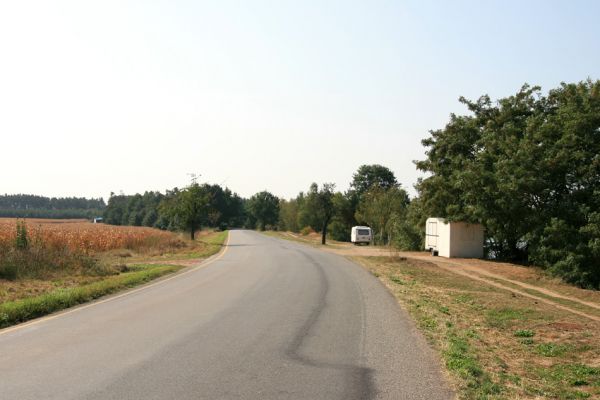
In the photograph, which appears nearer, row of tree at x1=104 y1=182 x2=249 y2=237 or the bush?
the bush

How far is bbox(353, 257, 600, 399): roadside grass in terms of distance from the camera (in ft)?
24.1

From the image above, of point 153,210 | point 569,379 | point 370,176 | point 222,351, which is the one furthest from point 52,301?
point 153,210

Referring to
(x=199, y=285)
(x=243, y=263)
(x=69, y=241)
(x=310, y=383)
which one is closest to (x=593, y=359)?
(x=310, y=383)

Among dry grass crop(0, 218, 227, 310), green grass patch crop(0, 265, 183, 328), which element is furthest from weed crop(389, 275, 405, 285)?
dry grass crop(0, 218, 227, 310)

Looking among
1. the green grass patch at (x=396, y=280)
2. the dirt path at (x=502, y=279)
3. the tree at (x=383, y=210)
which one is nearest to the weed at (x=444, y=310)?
the dirt path at (x=502, y=279)

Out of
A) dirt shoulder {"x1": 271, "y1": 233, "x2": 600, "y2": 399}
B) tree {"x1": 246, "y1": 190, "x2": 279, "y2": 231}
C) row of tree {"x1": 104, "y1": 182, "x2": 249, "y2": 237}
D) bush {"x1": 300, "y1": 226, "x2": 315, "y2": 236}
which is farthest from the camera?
tree {"x1": 246, "y1": 190, "x2": 279, "y2": 231}

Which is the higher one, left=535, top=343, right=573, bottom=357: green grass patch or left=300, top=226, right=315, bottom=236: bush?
left=300, top=226, right=315, bottom=236: bush

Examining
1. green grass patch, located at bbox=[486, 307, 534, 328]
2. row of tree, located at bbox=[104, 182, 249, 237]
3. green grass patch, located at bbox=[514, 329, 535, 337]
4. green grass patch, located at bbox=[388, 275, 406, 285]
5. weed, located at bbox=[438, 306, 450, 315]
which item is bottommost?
green grass patch, located at bbox=[514, 329, 535, 337]

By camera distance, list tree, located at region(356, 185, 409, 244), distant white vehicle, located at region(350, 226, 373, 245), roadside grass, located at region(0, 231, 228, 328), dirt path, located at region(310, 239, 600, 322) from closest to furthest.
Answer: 1. roadside grass, located at region(0, 231, 228, 328)
2. dirt path, located at region(310, 239, 600, 322)
3. distant white vehicle, located at region(350, 226, 373, 245)
4. tree, located at region(356, 185, 409, 244)

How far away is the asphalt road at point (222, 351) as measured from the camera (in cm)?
643

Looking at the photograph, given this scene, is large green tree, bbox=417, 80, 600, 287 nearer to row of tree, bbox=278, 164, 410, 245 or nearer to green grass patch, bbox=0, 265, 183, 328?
row of tree, bbox=278, 164, 410, 245

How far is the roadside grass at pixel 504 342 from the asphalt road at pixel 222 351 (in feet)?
1.59

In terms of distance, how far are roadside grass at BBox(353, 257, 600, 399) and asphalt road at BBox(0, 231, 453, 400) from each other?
0.48 metres

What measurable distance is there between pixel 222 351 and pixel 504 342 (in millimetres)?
5819
